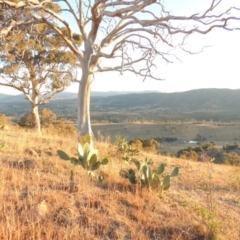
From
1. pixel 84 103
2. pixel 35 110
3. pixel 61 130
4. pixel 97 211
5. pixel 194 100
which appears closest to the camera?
pixel 97 211

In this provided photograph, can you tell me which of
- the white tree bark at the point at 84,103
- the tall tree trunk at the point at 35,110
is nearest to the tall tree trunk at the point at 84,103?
the white tree bark at the point at 84,103

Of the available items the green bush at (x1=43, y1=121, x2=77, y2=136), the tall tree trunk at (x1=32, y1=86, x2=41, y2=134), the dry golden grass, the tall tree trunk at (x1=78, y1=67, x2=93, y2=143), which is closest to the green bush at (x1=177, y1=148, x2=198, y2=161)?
the tall tree trunk at (x1=78, y1=67, x2=93, y2=143)

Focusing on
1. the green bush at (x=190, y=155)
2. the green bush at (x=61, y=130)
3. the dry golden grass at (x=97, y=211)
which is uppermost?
the dry golden grass at (x=97, y=211)

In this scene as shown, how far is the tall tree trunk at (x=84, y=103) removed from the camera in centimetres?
1017

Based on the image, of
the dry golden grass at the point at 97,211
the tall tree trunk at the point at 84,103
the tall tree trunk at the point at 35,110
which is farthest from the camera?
the tall tree trunk at the point at 35,110

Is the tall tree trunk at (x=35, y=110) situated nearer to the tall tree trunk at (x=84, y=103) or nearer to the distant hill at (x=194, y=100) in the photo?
the tall tree trunk at (x=84, y=103)

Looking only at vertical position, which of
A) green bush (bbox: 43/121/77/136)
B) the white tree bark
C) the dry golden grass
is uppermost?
the white tree bark

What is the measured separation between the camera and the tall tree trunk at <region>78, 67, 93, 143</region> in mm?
10172

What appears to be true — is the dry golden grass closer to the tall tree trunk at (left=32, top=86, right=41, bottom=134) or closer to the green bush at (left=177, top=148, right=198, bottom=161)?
the green bush at (left=177, top=148, right=198, bottom=161)

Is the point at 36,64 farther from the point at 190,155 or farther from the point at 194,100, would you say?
the point at 194,100

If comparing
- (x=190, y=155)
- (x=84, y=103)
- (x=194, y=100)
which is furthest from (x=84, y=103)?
(x=194, y=100)

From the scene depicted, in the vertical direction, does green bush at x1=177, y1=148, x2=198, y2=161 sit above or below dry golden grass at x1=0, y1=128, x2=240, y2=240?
below

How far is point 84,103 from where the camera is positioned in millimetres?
10367

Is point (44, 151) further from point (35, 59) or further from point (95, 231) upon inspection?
point (35, 59)
